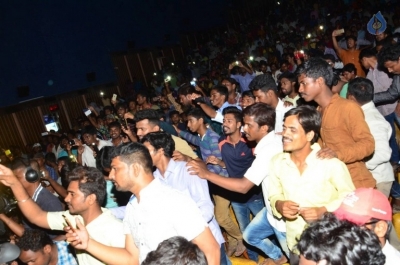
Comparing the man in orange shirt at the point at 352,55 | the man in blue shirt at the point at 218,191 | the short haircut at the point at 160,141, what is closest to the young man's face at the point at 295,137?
the short haircut at the point at 160,141

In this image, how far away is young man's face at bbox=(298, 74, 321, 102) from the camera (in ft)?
9.90

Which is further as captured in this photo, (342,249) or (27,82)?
(27,82)

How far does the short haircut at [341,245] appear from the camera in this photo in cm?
148

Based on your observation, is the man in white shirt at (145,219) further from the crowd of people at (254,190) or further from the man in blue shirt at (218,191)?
the man in blue shirt at (218,191)

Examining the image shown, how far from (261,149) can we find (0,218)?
8.69ft

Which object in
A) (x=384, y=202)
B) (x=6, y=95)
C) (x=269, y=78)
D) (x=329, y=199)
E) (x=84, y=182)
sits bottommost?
(x=329, y=199)

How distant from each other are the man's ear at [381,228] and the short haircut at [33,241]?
2603mm

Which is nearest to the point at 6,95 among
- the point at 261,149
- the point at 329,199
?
the point at 261,149

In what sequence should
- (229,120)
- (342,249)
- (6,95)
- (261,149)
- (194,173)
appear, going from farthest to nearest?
1. (6,95)
2. (229,120)
3. (261,149)
4. (194,173)
5. (342,249)

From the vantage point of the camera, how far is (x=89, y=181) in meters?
2.84

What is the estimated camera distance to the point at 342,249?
1.49 meters

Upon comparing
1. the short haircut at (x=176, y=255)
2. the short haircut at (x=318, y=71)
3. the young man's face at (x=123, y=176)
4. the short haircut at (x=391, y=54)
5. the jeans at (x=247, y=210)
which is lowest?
the jeans at (x=247, y=210)

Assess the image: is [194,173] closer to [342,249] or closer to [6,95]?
[342,249]

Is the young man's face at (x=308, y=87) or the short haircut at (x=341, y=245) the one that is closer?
the short haircut at (x=341, y=245)
